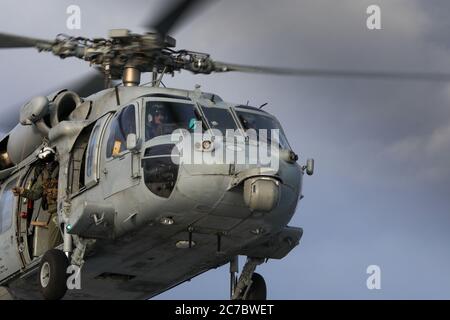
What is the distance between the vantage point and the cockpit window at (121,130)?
1889cm

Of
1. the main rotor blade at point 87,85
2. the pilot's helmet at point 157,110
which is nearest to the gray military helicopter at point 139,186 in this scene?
the pilot's helmet at point 157,110

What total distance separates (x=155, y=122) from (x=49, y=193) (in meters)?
3.10

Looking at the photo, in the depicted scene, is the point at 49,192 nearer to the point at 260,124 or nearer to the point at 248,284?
the point at 248,284

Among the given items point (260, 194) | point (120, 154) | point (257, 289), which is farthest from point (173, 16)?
point (257, 289)

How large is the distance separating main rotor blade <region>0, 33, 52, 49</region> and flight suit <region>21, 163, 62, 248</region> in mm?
2162

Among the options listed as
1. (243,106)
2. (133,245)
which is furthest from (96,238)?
(243,106)

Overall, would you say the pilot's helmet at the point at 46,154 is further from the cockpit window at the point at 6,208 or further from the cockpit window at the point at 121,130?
the cockpit window at the point at 121,130

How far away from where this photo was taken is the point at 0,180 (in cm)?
2262

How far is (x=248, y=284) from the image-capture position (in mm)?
20453

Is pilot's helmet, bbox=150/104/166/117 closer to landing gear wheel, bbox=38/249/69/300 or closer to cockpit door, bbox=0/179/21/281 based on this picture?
landing gear wheel, bbox=38/249/69/300

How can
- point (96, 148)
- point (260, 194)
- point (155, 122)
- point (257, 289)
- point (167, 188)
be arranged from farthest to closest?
point (257, 289) < point (96, 148) < point (155, 122) < point (167, 188) < point (260, 194)

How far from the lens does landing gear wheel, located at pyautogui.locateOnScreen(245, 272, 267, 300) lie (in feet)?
67.6

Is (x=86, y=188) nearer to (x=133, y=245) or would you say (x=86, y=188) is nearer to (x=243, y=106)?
(x=133, y=245)
